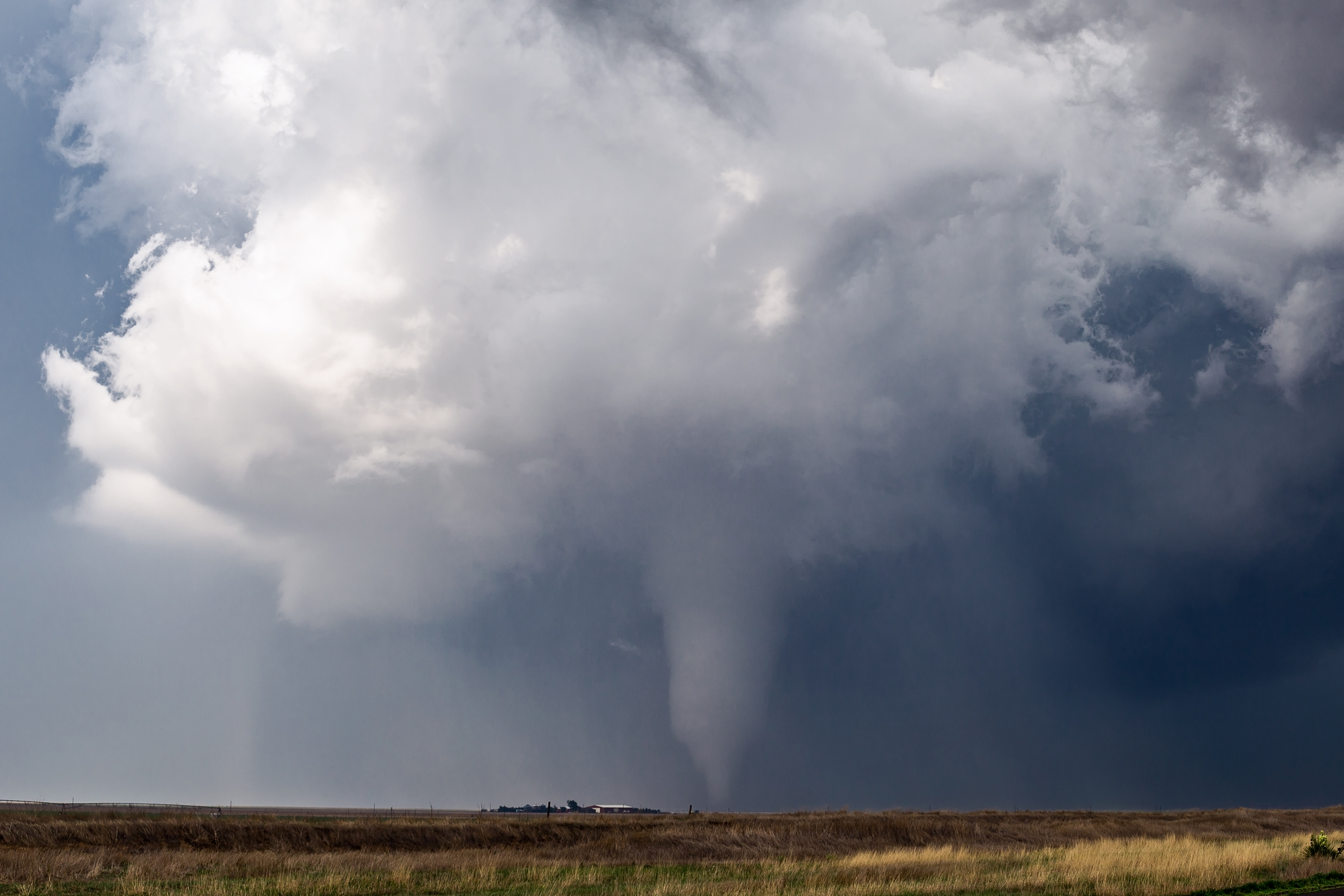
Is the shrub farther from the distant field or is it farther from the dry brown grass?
the dry brown grass

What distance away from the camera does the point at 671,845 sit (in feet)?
193

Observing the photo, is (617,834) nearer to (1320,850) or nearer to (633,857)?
(633,857)

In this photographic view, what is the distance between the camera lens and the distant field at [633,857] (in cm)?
3522

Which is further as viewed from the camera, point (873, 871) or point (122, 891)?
point (873, 871)

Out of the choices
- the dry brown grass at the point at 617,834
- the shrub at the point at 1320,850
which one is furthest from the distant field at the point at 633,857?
the shrub at the point at 1320,850

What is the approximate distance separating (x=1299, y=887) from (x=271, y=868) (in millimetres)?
40166

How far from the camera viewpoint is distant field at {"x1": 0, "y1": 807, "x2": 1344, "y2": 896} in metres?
35.2

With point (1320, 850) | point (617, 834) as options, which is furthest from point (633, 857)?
point (1320, 850)

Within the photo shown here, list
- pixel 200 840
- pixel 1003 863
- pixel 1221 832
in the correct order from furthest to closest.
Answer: pixel 1221 832 < pixel 200 840 < pixel 1003 863

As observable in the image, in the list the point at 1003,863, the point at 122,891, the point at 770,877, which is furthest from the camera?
the point at 1003,863

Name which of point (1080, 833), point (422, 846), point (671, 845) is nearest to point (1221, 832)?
point (1080, 833)

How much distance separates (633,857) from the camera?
180ft

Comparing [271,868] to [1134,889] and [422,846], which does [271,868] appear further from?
[1134,889]

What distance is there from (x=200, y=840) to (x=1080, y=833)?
64701mm
